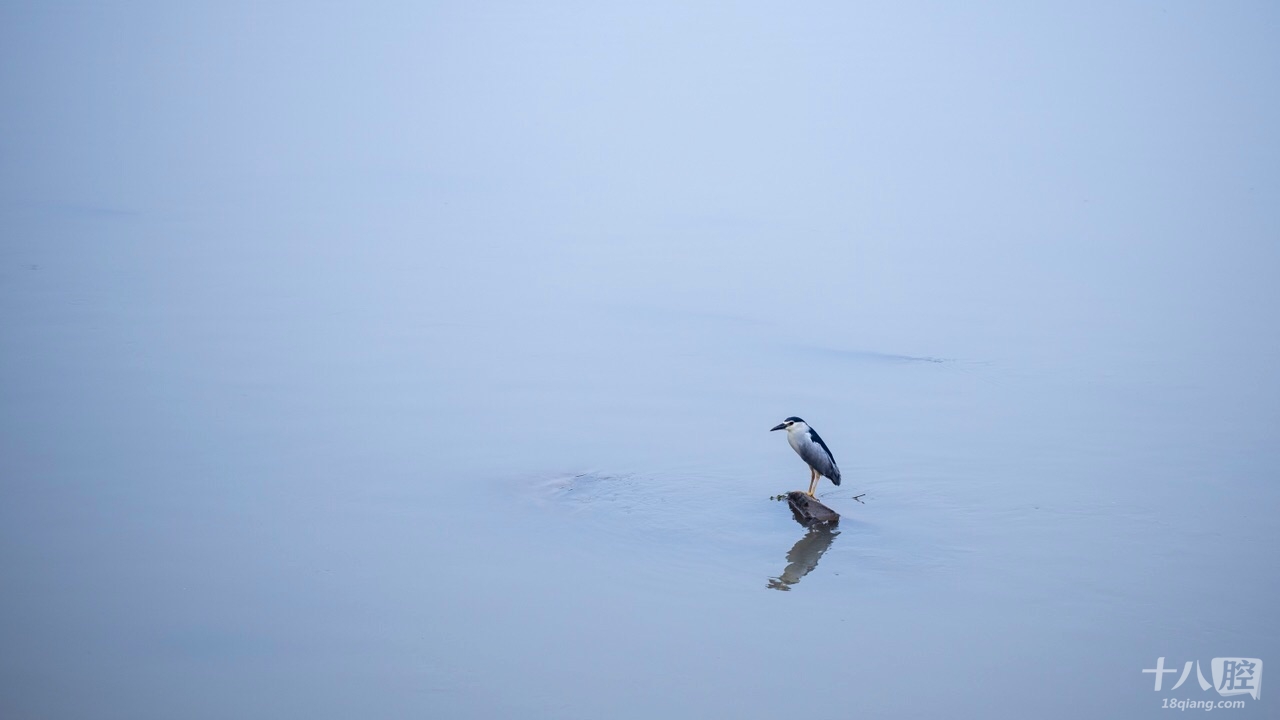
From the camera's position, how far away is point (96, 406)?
39.3 feet

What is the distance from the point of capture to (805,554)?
9922 millimetres

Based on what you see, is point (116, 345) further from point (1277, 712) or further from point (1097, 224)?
point (1097, 224)

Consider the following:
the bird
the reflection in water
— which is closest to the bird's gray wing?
the bird

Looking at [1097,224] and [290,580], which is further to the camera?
[1097,224]

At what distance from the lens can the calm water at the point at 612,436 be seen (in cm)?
814

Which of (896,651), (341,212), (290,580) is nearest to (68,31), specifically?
(341,212)

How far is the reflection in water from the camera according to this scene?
A: 9445mm

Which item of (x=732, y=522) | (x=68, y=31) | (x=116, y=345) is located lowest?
(x=732, y=522)

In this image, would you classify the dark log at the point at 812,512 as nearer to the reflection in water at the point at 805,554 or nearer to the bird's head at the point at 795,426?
the reflection in water at the point at 805,554

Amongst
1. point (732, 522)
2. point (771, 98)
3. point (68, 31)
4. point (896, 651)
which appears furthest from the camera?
point (771, 98)

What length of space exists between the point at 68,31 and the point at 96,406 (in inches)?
1295

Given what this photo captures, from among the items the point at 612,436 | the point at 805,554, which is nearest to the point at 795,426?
the point at 805,554

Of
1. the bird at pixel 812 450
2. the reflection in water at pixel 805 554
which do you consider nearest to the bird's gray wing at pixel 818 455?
the bird at pixel 812 450

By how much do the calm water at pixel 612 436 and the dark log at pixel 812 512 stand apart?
20 centimetres
